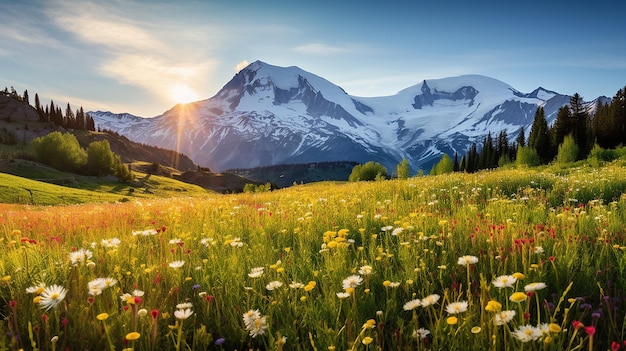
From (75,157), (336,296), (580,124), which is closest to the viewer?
(336,296)

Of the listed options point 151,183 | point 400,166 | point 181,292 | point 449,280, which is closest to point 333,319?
point 449,280

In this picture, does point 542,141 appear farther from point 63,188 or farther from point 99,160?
point 99,160

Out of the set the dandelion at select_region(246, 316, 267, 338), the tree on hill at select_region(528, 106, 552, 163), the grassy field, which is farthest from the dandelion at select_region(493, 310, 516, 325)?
the tree on hill at select_region(528, 106, 552, 163)

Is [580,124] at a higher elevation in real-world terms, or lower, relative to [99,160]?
higher

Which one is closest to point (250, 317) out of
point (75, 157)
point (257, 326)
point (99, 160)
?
point (257, 326)

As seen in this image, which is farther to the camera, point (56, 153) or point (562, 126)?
point (56, 153)

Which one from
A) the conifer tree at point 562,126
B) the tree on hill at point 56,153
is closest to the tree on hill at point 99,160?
the tree on hill at point 56,153

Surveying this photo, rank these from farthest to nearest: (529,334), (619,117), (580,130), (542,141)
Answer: (542,141)
(580,130)
(619,117)
(529,334)

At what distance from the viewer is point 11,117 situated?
588 ft

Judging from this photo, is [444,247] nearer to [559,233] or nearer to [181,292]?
[559,233]

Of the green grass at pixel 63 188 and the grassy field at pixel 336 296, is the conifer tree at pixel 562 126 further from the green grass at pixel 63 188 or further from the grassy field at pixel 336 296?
the grassy field at pixel 336 296

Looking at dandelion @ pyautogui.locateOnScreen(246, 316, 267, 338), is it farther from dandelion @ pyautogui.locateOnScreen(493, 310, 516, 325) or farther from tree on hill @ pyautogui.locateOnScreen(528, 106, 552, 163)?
tree on hill @ pyautogui.locateOnScreen(528, 106, 552, 163)

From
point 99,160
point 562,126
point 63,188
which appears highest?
point 562,126

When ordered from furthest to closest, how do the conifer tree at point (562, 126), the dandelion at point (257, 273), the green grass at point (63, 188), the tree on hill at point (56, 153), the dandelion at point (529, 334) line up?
the tree on hill at point (56, 153), the conifer tree at point (562, 126), the green grass at point (63, 188), the dandelion at point (257, 273), the dandelion at point (529, 334)
